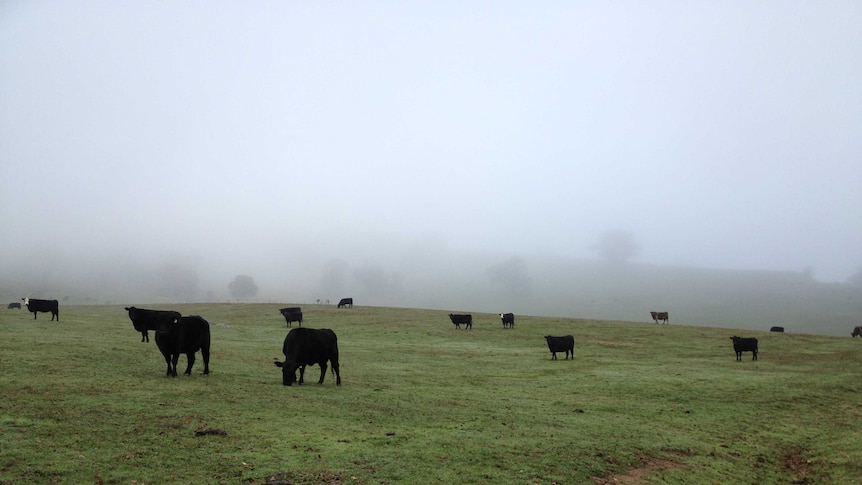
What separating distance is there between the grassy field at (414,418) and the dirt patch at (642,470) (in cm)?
6

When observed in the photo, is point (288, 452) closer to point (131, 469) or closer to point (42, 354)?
point (131, 469)

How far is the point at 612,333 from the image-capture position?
57.5 m

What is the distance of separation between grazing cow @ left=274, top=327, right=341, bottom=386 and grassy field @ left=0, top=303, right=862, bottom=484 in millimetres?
875

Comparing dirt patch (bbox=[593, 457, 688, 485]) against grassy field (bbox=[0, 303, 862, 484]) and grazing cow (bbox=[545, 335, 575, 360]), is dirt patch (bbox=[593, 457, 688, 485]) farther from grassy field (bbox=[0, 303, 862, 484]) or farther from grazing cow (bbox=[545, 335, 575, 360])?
grazing cow (bbox=[545, 335, 575, 360])

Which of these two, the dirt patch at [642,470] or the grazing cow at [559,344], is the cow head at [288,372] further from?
the grazing cow at [559,344]

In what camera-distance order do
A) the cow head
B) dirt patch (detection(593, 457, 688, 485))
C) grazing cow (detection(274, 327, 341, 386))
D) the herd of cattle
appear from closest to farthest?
dirt patch (detection(593, 457, 688, 485)), the herd of cattle, the cow head, grazing cow (detection(274, 327, 341, 386))

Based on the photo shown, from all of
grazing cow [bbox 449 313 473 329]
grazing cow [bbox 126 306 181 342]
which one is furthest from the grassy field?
grazing cow [bbox 449 313 473 329]

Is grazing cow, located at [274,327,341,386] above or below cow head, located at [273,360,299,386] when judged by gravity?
above

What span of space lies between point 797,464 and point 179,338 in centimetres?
2502

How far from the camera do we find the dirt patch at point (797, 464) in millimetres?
18625

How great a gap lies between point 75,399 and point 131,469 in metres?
6.72

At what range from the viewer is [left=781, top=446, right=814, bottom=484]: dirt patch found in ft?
61.1

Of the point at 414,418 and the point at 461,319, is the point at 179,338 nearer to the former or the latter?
the point at 414,418

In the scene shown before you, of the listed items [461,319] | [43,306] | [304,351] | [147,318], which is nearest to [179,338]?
[147,318]
